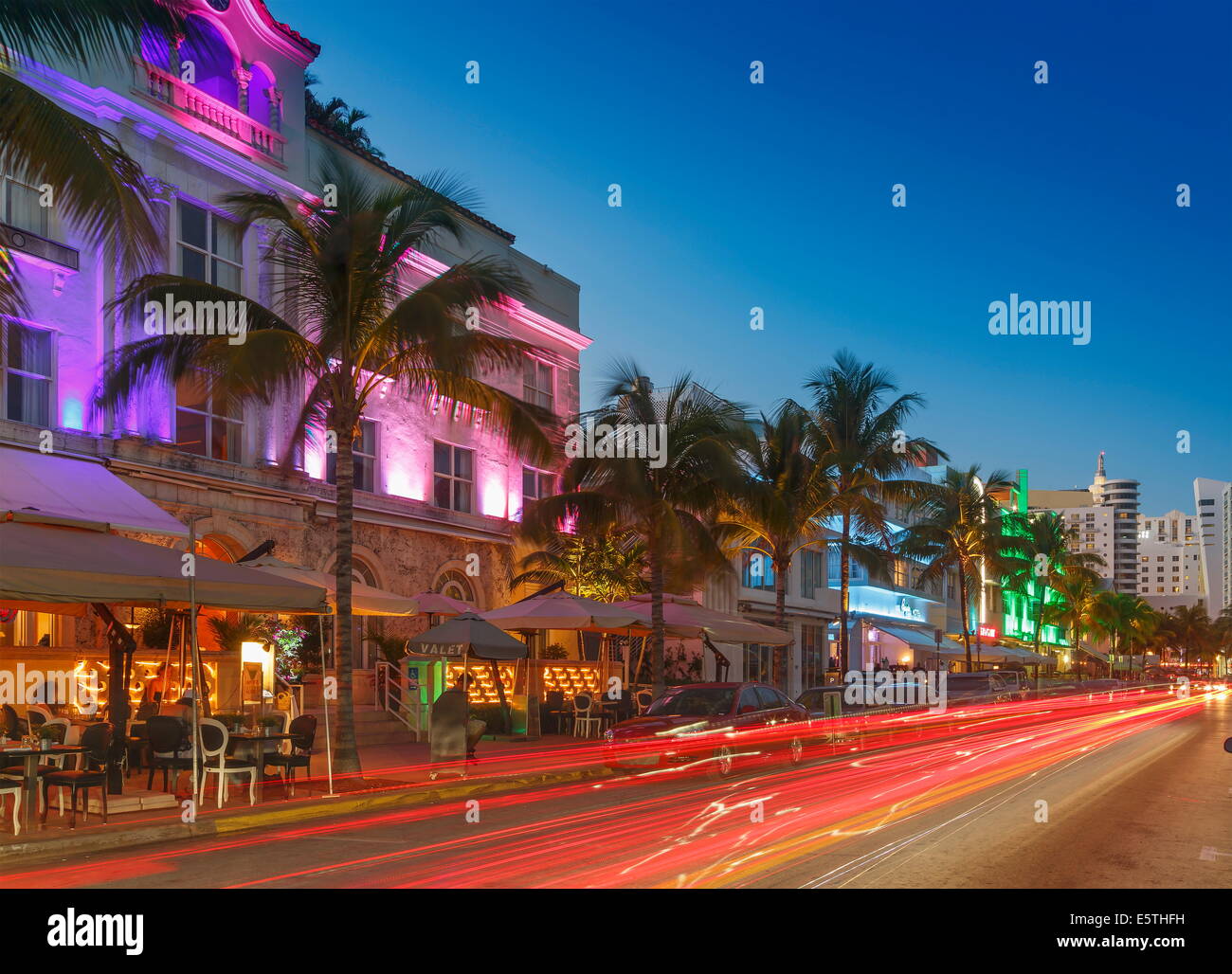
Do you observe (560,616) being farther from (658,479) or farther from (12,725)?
(12,725)

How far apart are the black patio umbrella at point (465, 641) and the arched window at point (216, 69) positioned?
41.5 ft

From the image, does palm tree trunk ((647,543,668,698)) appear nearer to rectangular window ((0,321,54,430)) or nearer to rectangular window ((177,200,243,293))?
rectangular window ((177,200,243,293))

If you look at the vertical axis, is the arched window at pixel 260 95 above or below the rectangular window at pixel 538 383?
above

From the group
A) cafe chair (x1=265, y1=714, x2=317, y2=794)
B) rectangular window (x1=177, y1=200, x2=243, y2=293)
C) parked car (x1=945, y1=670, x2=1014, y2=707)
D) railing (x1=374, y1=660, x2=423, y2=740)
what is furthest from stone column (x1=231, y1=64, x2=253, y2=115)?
parked car (x1=945, y1=670, x2=1014, y2=707)

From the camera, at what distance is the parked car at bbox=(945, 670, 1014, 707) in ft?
103

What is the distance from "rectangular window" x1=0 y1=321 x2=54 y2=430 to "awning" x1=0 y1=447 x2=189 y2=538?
94 centimetres

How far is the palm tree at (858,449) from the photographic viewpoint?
33.6 metres

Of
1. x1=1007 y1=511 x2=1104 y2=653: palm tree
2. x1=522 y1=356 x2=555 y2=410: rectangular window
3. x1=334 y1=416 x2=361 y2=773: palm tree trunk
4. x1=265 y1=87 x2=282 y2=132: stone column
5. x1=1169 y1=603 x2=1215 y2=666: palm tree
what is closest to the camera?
x1=334 y1=416 x2=361 y2=773: palm tree trunk

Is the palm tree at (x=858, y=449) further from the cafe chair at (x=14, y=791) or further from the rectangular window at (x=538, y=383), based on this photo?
the cafe chair at (x=14, y=791)

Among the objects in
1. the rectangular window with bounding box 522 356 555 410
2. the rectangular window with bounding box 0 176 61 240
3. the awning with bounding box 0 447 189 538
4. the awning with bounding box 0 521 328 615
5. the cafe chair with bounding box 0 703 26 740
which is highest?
the rectangular window with bounding box 0 176 61 240

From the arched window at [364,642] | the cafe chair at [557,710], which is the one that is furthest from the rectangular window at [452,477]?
the cafe chair at [557,710]

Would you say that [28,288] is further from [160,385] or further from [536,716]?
[536,716]

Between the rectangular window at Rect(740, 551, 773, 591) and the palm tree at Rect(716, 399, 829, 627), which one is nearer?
the palm tree at Rect(716, 399, 829, 627)
